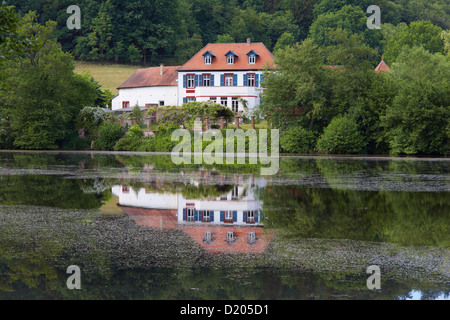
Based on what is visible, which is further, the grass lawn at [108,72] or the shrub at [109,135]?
the grass lawn at [108,72]

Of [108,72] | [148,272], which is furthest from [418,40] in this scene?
[148,272]

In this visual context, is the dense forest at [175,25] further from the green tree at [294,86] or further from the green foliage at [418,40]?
the green tree at [294,86]

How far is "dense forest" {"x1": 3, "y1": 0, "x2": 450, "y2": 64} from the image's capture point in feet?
315

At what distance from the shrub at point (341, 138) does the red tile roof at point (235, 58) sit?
17.5 m

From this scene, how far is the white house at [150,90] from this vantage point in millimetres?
69875

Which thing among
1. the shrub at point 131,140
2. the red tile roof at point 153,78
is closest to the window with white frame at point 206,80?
the red tile roof at point 153,78

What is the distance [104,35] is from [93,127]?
42.8 meters

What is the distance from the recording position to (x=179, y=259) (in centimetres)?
1094

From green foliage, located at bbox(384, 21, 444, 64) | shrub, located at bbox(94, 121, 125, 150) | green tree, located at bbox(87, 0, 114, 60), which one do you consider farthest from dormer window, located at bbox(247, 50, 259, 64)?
green tree, located at bbox(87, 0, 114, 60)

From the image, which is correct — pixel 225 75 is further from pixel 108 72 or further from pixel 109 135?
pixel 108 72

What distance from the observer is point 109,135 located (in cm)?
5384

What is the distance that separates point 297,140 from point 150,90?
88.3 ft

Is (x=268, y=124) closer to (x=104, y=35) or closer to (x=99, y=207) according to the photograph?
(x=99, y=207)
